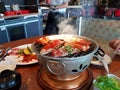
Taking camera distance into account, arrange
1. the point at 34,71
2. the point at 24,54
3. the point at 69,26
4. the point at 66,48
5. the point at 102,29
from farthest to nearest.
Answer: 1. the point at 69,26
2. the point at 102,29
3. the point at 24,54
4. the point at 34,71
5. the point at 66,48

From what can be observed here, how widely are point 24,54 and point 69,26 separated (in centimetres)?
118

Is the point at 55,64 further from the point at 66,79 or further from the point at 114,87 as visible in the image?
the point at 114,87

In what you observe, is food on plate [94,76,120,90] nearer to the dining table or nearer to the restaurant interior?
the restaurant interior

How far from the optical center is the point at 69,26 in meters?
1.98

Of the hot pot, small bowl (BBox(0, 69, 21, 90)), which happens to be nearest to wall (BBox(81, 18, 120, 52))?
the hot pot

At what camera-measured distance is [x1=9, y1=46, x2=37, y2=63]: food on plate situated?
84cm

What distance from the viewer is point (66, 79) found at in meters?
0.59

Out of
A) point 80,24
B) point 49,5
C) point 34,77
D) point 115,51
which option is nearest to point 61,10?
point 49,5

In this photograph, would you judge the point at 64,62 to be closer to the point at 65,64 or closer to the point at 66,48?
the point at 65,64

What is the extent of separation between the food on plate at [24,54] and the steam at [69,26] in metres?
1.09

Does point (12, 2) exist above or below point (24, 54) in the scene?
above

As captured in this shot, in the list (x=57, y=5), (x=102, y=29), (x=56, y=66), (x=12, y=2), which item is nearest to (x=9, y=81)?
(x=56, y=66)

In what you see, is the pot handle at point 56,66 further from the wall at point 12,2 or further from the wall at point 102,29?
the wall at point 12,2

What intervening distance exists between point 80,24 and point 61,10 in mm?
1823
